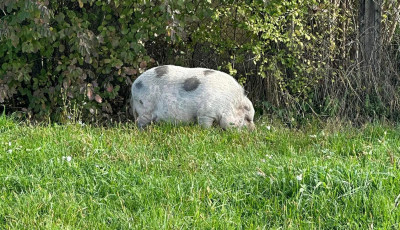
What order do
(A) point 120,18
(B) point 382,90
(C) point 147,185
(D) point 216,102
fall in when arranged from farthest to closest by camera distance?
(B) point 382,90 → (A) point 120,18 → (D) point 216,102 → (C) point 147,185

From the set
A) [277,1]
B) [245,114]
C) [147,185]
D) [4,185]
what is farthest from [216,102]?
[4,185]

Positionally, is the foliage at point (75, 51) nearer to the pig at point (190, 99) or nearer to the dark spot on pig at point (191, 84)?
the pig at point (190, 99)

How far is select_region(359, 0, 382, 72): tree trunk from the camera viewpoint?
292 inches

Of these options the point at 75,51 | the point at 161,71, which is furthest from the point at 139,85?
the point at 75,51

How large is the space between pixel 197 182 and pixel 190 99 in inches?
80.4

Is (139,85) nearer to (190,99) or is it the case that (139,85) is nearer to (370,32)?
(190,99)

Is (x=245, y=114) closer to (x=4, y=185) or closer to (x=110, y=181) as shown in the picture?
(x=110, y=181)

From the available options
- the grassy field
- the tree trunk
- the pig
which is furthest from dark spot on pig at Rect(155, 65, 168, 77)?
the tree trunk

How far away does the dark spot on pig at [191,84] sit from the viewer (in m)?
6.13

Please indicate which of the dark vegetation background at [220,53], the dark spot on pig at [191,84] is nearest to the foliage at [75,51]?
the dark vegetation background at [220,53]

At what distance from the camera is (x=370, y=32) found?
7.54 meters

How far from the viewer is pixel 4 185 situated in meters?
4.21

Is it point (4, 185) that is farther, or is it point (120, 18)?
point (120, 18)

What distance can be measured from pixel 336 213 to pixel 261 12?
4498mm
